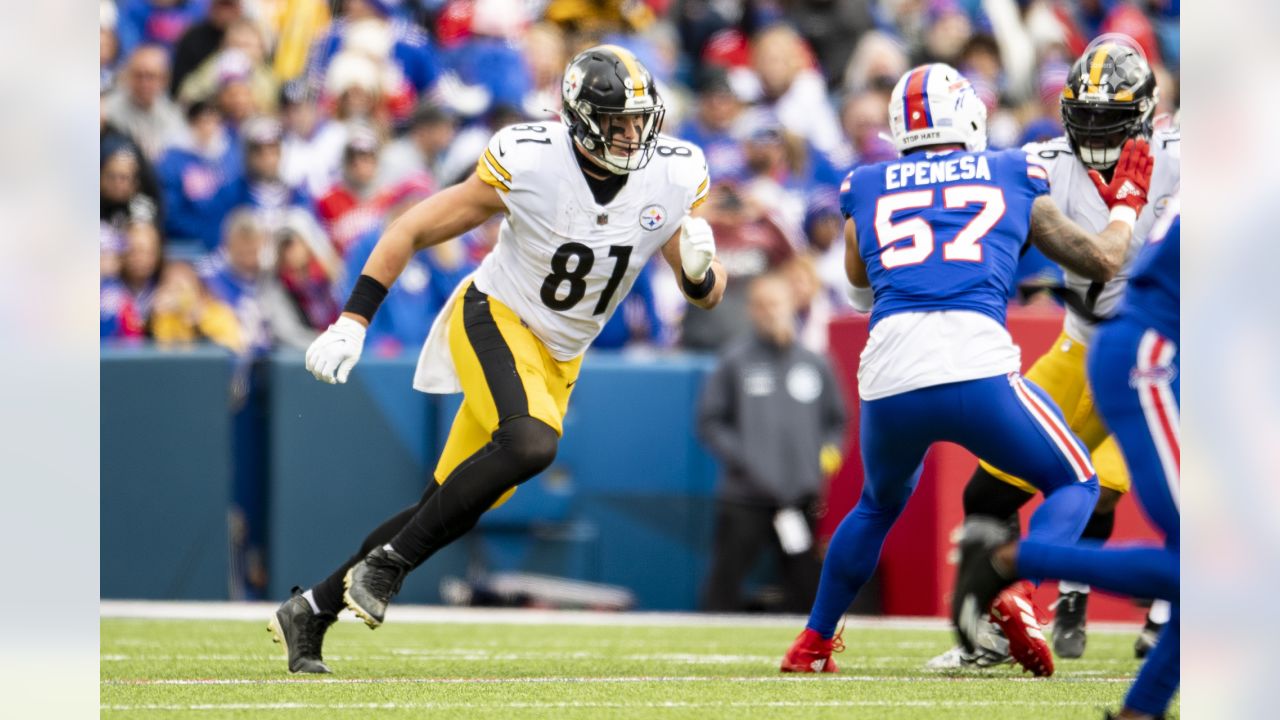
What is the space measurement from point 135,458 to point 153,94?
8.82 ft

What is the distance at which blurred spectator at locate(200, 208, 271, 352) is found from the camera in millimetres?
9773

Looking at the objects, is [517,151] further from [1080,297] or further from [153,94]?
[153,94]

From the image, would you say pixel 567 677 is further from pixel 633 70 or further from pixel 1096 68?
pixel 1096 68

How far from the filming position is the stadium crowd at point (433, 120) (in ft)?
31.0

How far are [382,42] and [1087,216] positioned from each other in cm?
650

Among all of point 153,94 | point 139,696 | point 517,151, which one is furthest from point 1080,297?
point 153,94

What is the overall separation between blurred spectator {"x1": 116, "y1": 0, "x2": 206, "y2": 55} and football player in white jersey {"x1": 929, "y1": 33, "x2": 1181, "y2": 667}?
710cm

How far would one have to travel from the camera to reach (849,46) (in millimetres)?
12633

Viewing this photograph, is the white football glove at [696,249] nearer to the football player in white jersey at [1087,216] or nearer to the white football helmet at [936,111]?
the white football helmet at [936,111]

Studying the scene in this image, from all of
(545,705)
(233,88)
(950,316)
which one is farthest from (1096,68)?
(233,88)

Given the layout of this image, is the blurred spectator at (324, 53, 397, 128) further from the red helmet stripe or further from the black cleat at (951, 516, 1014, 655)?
the black cleat at (951, 516, 1014, 655)

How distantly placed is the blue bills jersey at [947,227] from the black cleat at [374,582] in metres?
1.53

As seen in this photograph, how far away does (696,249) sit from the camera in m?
5.30

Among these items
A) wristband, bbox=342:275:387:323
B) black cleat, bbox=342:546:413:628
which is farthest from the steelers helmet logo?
black cleat, bbox=342:546:413:628
